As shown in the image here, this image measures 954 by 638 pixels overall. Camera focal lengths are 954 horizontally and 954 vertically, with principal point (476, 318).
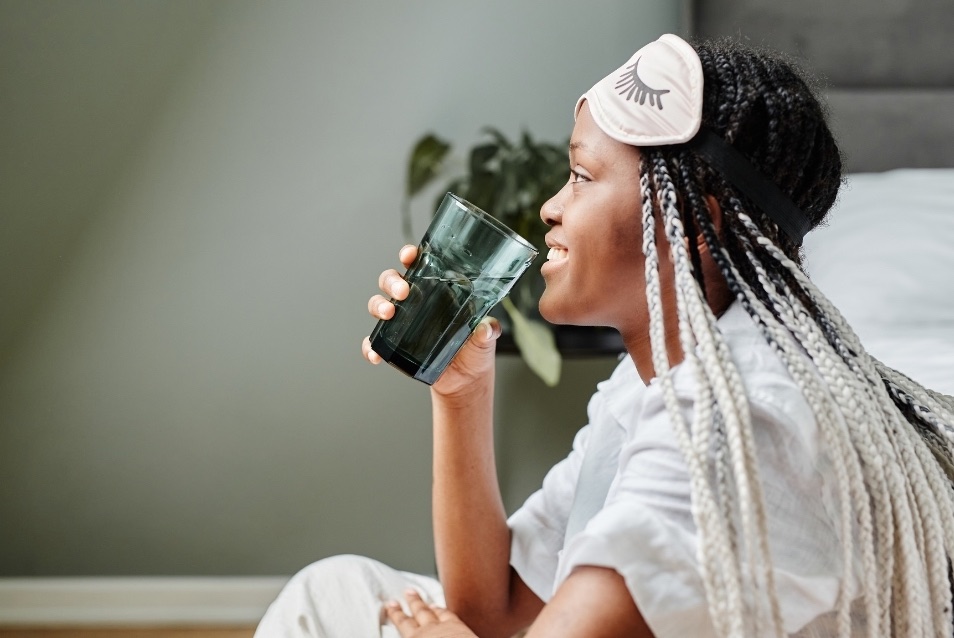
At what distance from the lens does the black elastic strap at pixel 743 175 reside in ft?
2.42

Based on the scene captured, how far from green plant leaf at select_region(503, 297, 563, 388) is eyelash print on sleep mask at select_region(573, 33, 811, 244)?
856 millimetres

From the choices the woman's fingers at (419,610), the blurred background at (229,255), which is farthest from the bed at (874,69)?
the woman's fingers at (419,610)

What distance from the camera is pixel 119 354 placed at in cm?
190

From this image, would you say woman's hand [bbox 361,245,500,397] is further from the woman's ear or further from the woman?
the woman's ear

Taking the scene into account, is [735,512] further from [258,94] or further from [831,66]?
[258,94]

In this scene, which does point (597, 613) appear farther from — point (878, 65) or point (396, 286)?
point (878, 65)

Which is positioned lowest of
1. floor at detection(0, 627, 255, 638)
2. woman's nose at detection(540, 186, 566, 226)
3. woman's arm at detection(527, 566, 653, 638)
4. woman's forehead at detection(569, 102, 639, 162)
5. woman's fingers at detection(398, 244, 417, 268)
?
floor at detection(0, 627, 255, 638)

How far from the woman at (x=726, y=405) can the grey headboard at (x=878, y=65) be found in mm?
964

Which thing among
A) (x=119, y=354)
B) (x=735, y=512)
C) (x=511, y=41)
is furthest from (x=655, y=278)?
(x=119, y=354)

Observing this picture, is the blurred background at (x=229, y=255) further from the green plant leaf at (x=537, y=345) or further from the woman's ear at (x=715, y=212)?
the woman's ear at (x=715, y=212)

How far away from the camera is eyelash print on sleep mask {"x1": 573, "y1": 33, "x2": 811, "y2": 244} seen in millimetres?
740

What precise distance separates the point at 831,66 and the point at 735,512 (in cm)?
133

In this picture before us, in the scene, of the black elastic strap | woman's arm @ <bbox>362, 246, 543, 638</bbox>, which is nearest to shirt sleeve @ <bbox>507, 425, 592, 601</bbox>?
woman's arm @ <bbox>362, 246, 543, 638</bbox>

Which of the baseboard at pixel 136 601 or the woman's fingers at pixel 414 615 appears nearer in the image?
the woman's fingers at pixel 414 615
